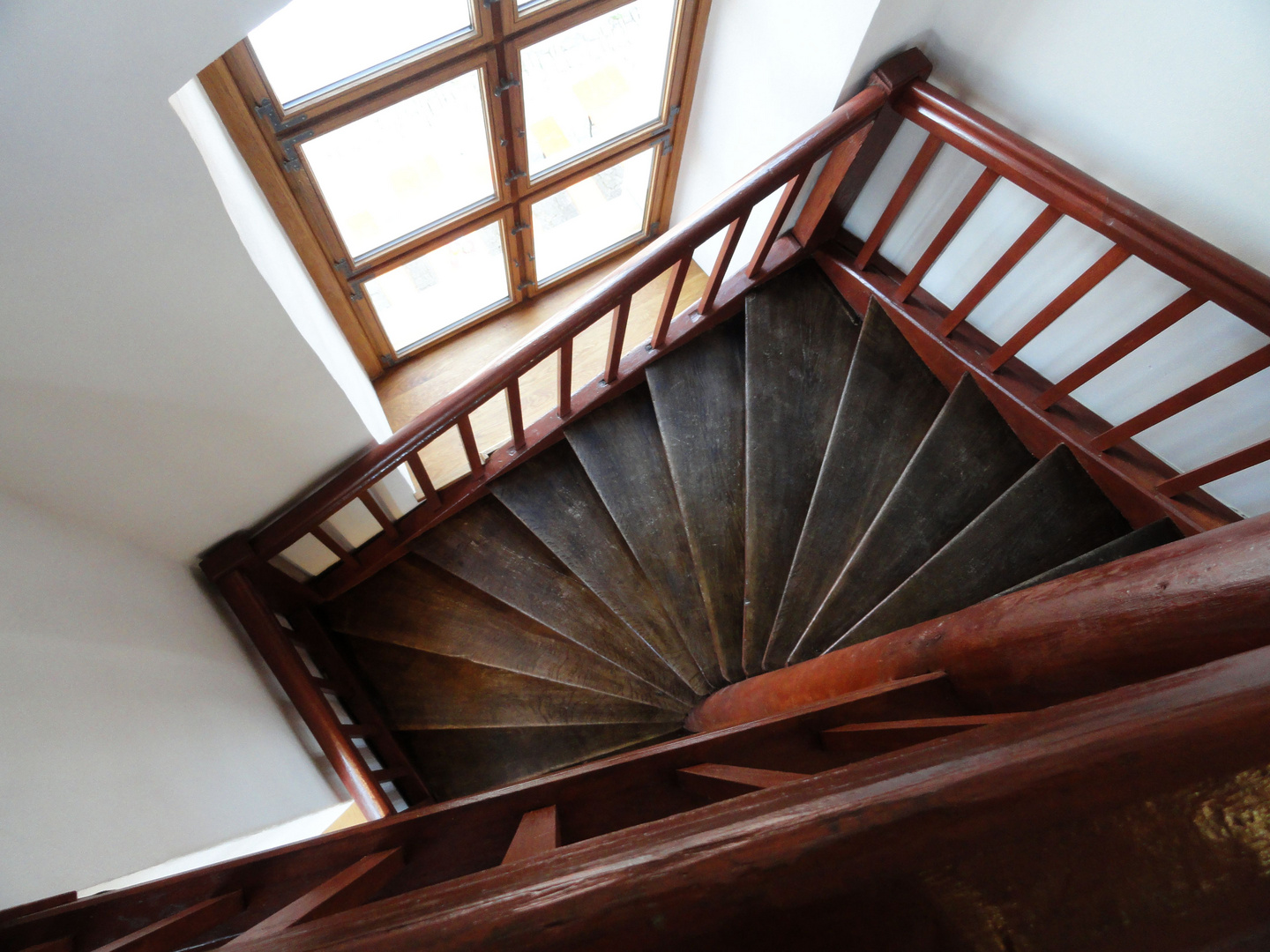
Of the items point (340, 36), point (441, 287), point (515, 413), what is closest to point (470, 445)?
point (515, 413)

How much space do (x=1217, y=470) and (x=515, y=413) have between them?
1.98 m

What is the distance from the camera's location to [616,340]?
2.34 m

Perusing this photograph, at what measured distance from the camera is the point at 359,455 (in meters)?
2.09

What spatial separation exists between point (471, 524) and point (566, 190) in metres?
1.49

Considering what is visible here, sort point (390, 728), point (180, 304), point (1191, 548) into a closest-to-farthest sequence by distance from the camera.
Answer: point (1191, 548) < point (180, 304) < point (390, 728)

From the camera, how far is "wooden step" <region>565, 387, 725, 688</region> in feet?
7.70

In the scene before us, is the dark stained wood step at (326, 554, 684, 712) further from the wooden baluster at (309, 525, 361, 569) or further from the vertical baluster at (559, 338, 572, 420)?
the vertical baluster at (559, 338, 572, 420)

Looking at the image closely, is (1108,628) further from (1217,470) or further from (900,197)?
(900,197)

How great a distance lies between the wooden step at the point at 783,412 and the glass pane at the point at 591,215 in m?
0.91

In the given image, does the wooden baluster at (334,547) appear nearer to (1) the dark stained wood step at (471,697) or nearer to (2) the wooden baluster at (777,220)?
(1) the dark stained wood step at (471,697)

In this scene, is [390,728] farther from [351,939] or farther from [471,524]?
[351,939]

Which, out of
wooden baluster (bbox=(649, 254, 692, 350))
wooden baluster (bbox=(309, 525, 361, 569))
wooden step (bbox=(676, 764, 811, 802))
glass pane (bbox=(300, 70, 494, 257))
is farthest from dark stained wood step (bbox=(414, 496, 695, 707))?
wooden step (bbox=(676, 764, 811, 802))

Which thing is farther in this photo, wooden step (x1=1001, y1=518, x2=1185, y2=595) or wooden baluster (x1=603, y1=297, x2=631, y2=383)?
wooden baluster (x1=603, y1=297, x2=631, y2=383)

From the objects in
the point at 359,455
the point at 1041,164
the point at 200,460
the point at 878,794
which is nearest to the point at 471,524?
the point at 359,455
